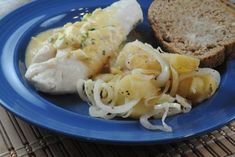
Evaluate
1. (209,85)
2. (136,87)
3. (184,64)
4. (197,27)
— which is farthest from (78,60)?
(197,27)

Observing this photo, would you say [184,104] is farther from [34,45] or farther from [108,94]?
[34,45]

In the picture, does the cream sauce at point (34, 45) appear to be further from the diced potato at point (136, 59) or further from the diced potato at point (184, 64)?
the diced potato at point (184, 64)

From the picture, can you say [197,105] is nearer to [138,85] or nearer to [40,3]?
[138,85]

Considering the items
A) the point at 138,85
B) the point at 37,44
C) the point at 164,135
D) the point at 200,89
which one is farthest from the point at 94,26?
the point at 164,135

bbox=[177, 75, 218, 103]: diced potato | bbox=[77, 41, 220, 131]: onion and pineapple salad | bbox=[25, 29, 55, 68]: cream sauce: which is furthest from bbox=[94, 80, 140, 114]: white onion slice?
bbox=[25, 29, 55, 68]: cream sauce

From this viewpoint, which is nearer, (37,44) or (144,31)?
(37,44)
